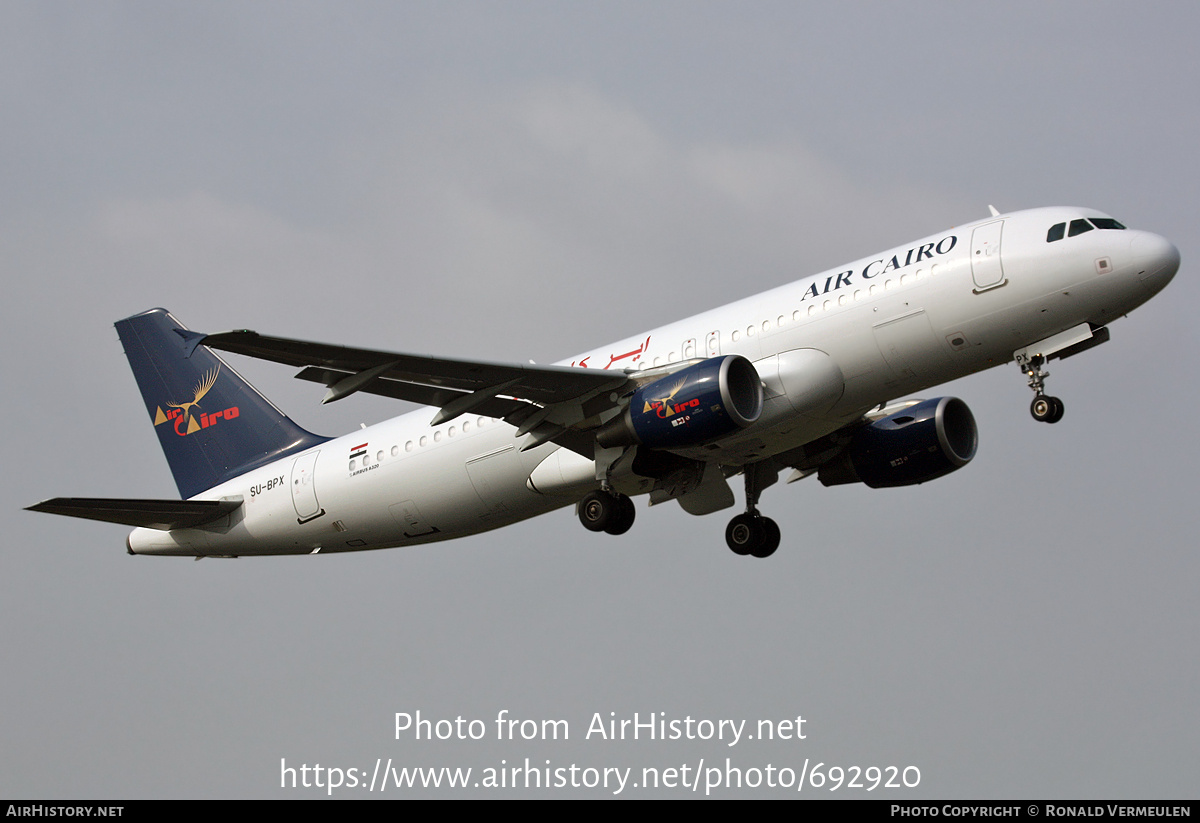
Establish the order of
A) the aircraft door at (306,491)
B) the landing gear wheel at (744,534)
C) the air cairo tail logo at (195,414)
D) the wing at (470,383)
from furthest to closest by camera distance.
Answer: the air cairo tail logo at (195,414)
the landing gear wheel at (744,534)
the aircraft door at (306,491)
the wing at (470,383)

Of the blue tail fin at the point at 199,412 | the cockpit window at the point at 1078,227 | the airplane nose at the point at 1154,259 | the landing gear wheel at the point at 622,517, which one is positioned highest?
the blue tail fin at the point at 199,412

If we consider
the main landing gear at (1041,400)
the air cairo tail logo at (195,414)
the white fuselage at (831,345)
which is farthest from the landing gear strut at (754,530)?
the air cairo tail logo at (195,414)

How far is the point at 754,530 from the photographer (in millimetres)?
31094

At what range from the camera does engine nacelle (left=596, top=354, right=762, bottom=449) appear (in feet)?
80.6

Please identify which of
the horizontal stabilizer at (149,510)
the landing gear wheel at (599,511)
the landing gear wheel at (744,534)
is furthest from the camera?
the landing gear wheel at (744,534)

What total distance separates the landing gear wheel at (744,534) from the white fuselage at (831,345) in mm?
2557

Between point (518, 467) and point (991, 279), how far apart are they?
10.7 meters

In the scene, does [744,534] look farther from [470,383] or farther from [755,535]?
[470,383]

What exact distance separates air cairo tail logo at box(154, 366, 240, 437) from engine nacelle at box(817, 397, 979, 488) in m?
16.1

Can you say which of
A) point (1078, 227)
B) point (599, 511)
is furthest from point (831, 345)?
point (599, 511)

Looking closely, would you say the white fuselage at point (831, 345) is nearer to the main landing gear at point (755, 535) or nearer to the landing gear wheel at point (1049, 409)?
the landing gear wheel at point (1049, 409)

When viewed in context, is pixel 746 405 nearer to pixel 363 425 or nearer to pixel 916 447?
pixel 916 447

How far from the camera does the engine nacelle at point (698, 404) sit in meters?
24.6

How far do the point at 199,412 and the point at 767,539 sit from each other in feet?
50.3
